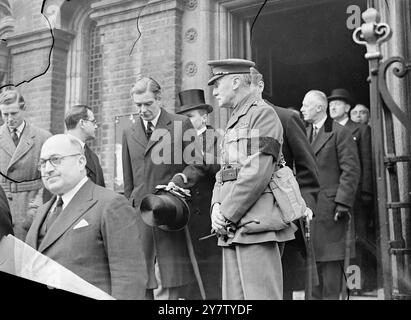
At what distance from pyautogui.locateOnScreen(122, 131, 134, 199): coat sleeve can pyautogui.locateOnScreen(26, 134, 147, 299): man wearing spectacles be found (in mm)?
273

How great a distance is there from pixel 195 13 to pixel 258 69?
1.73 feet

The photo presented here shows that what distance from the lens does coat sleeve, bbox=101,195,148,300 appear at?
2.92 metres

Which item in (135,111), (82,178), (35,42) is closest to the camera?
(82,178)

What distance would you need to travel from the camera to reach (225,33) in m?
3.27

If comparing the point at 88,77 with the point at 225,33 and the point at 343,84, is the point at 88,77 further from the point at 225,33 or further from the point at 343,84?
the point at 343,84

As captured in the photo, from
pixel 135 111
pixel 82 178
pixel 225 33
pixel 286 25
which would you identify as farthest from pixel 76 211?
pixel 286 25

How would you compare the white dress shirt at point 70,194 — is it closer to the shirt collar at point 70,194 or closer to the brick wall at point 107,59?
the shirt collar at point 70,194

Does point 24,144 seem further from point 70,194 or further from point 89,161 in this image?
point 70,194

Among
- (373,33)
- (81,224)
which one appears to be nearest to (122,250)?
(81,224)

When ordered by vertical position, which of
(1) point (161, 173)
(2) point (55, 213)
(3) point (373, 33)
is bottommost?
(2) point (55, 213)

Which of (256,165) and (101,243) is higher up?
(256,165)

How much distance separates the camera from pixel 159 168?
3.35 m

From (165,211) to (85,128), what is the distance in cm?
76

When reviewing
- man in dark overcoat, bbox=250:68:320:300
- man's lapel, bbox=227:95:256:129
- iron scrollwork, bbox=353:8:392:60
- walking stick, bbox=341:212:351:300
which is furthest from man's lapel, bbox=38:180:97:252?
iron scrollwork, bbox=353:8:392:60
